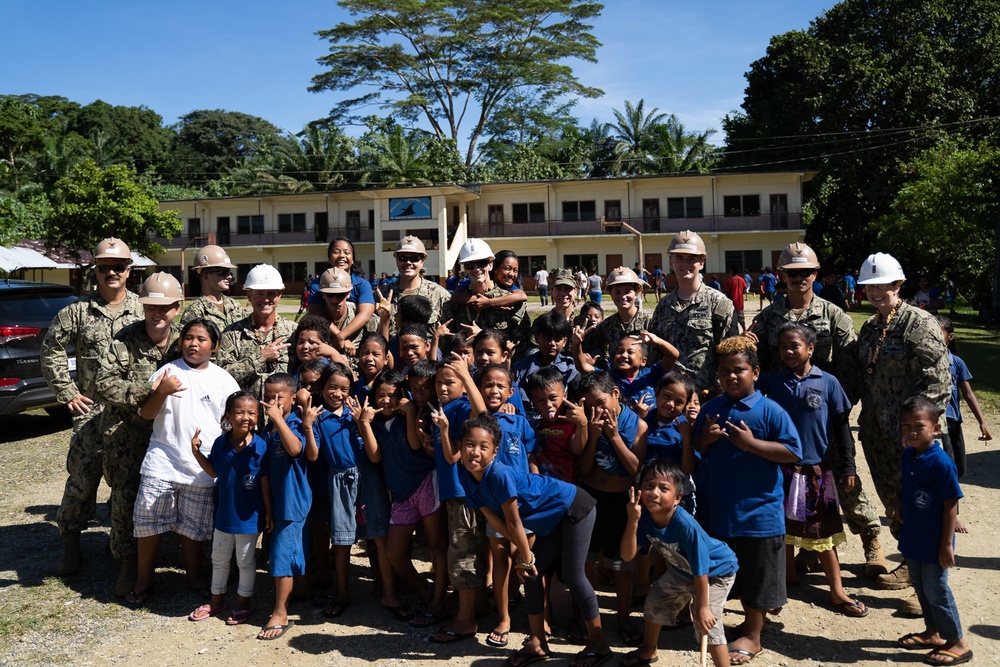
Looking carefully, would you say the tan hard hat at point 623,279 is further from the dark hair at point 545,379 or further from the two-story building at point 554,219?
the two-story building at point 554,219

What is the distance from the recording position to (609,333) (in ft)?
18.0

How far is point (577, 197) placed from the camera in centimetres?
3847

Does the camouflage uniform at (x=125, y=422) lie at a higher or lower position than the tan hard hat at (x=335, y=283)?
lower

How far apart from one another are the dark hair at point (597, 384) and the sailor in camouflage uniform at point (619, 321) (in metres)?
0.75

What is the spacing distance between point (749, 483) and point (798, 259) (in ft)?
5.58

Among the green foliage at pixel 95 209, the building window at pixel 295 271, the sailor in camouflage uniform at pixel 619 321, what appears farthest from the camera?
the building window at pixel 295 271

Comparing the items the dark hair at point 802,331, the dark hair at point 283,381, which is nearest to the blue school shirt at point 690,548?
the dark hair at point 802,331

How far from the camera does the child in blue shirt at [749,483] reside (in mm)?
3910

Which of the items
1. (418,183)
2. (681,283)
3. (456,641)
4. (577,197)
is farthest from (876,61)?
(456,641)

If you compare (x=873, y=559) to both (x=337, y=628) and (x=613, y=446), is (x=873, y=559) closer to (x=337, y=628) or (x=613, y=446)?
(x=613, y=446)

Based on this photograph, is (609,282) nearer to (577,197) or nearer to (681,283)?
(681,283)

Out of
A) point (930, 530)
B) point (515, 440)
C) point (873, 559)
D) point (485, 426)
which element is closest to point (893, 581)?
point (873, 559)

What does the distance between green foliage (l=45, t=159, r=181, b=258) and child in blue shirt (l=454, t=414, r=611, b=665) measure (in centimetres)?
2638

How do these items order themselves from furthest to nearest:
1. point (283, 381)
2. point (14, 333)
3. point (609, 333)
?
point (14, 333)
point (609, 333)
point (283, 381)
